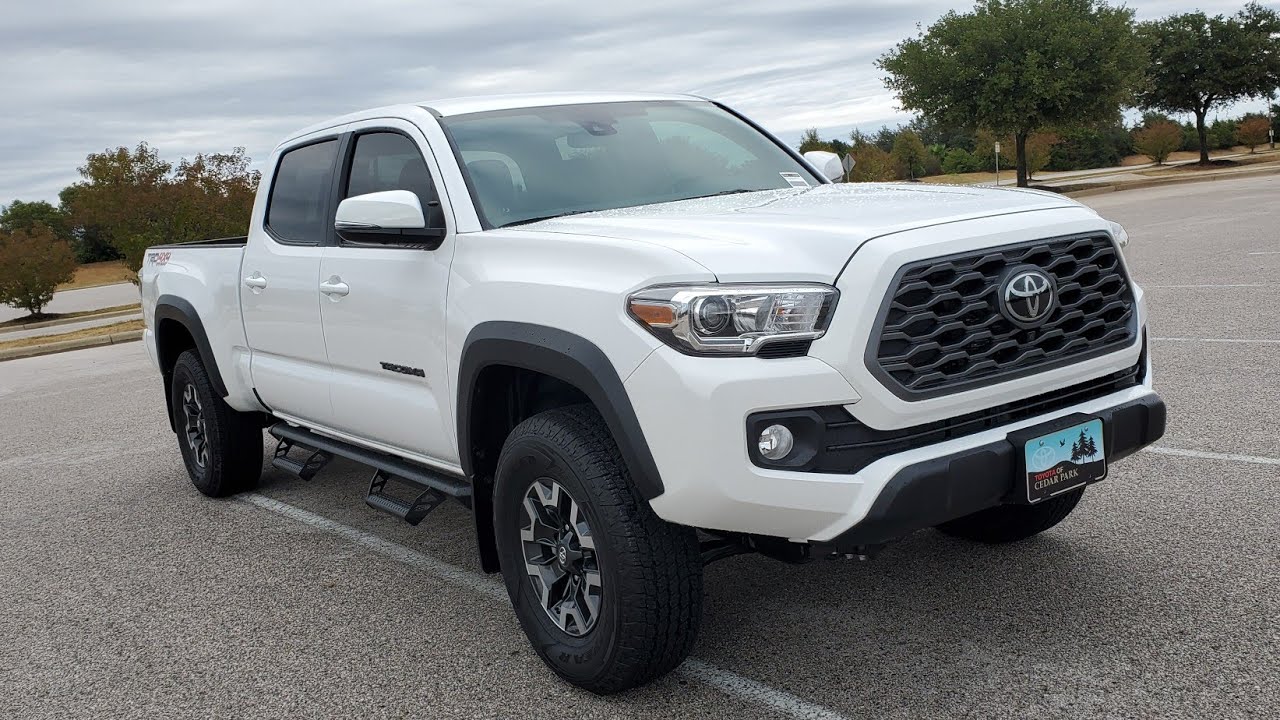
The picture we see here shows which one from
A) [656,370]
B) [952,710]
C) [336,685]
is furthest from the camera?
[336,685]

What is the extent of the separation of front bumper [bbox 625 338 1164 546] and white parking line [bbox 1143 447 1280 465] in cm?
290

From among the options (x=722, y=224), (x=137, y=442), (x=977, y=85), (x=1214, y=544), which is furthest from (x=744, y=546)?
(x=977, y=85)

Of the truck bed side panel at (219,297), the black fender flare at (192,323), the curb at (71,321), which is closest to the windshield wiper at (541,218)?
the truck bed side panel at (219,297)

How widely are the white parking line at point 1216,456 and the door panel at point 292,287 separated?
4063 millimetres

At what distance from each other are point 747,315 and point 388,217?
1.51 m

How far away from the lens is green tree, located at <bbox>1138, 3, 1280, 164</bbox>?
155 feet

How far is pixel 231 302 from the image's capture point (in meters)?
5.65

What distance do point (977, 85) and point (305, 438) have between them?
36.4m

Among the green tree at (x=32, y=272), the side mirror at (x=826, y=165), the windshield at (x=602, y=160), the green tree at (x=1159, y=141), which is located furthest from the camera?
the green tree at (x=1159, y=141)

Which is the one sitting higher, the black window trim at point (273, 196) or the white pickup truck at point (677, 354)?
the black window trim at point (273, 196)

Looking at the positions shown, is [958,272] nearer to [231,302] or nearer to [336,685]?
[336,685]

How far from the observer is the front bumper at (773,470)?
114 inches

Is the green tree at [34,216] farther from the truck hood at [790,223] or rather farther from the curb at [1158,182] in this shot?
the truck hood at [790,223]

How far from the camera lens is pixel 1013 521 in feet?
14.6
